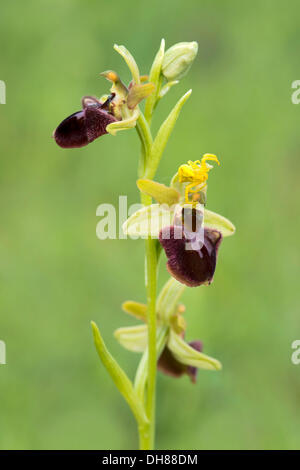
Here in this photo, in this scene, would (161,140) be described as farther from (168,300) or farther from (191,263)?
(168,300)

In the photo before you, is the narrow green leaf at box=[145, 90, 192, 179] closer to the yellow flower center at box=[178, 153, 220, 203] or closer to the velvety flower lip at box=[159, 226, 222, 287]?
the yellow flower center at box=[178, 153, 220, 203]

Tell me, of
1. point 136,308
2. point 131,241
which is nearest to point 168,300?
point 136,308

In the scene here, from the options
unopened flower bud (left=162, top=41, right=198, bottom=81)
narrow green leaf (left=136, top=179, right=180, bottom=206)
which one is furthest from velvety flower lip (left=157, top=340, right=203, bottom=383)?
unopened flower bud (left=162, top=41, right=198, bottom=81)

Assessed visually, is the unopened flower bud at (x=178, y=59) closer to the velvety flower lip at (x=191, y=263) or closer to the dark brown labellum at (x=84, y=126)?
the dark brown labellum at (x=84, y=126)

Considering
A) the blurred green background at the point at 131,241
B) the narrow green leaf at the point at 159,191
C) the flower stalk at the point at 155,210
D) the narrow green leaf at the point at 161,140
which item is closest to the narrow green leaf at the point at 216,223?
the flower stalk at the point at 155,210

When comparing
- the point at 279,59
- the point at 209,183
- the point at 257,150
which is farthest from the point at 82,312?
the point at 279,59

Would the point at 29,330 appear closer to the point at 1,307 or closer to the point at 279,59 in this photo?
the point at 1,307
